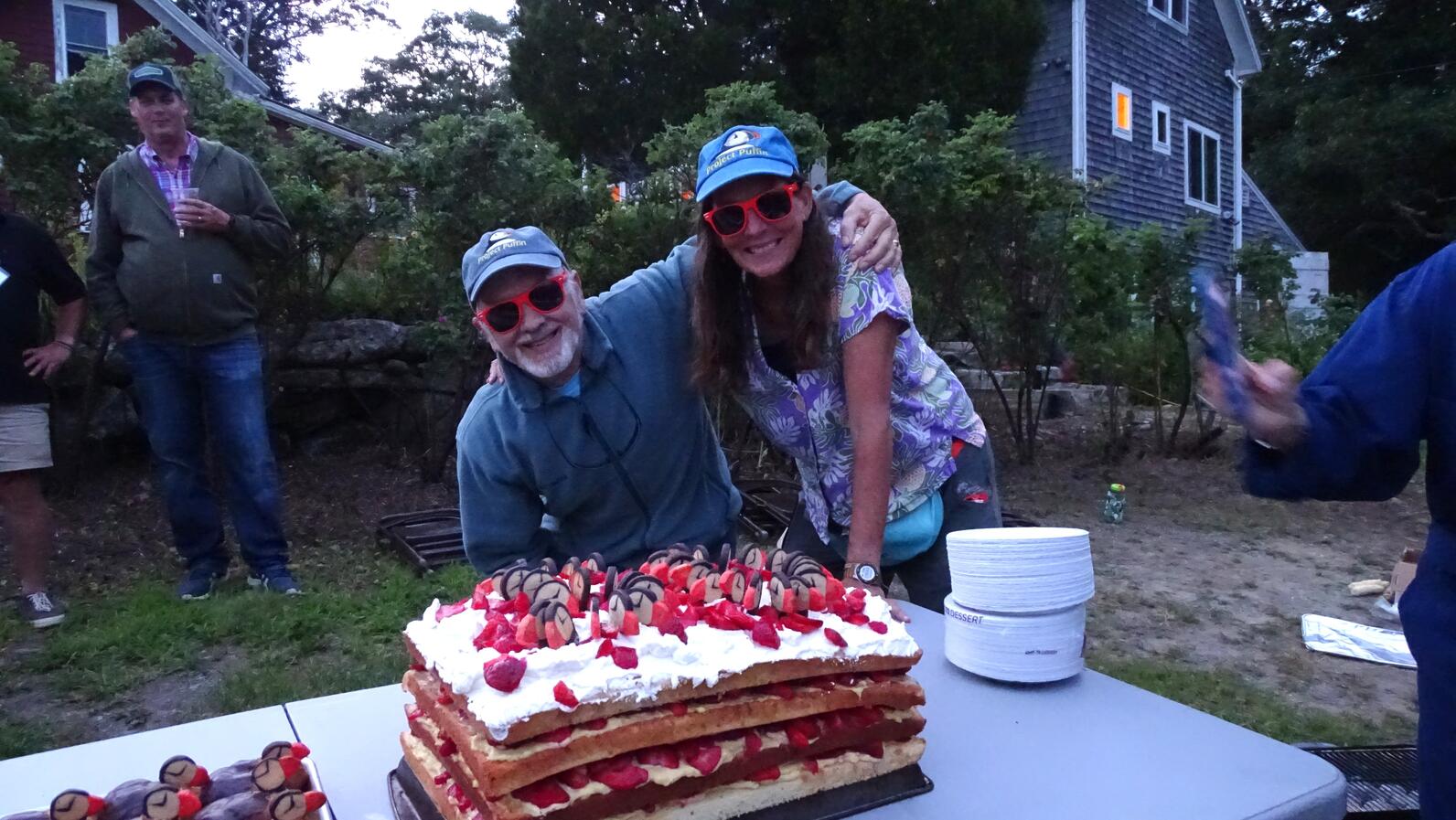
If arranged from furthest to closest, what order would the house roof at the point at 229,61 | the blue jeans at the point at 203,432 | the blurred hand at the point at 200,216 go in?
the house roof at the point at 229,61
the blue jeans at the point at 203,432
the blurred hand at the point at 200,216

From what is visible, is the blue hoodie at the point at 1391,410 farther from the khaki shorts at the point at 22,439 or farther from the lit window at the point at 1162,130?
the lit window at the point at 1162,130

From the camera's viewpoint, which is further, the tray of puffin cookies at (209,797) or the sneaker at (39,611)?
the sneaker at (39,611)

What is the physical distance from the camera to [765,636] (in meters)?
1.41

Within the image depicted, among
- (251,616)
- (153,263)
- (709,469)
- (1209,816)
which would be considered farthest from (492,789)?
(153,263)

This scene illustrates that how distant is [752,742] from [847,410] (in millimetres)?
977

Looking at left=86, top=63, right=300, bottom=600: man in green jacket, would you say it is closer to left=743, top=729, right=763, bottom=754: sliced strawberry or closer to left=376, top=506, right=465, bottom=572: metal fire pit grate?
left=376, top=506, right=465, bottom=572: metal fire pit grate

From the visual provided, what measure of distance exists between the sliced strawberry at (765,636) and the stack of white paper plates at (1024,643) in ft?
1.86

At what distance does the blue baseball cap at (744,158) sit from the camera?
6.68 feet

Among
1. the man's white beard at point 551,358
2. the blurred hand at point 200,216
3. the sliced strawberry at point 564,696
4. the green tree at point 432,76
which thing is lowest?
the sliced strawberry at point 564,696

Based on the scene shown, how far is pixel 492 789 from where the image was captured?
1231 millimetres

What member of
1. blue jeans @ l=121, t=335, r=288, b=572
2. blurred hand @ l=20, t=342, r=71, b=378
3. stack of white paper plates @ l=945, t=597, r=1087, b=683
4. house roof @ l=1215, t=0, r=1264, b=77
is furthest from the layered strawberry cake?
house roof @ l=1215, t=0, r=1264, b=77

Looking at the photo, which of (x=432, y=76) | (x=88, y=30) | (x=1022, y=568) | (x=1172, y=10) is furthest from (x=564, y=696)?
(x=432, y=76)

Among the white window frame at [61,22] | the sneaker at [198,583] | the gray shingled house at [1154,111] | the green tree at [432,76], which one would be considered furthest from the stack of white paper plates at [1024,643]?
the green tree at [432,76]

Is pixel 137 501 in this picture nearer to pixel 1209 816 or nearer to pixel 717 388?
pixel 717 388
